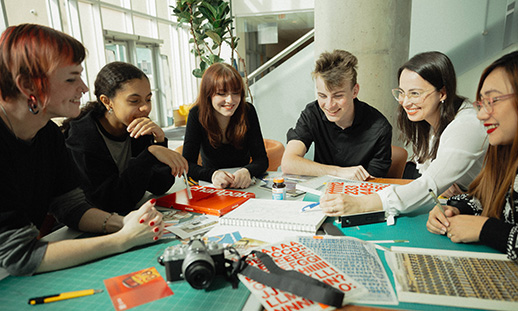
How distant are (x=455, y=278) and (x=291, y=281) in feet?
1.50

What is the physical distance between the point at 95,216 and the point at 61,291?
409mm

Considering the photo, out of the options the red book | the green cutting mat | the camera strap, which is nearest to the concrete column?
the red book

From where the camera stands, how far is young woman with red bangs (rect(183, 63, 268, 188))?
219cm

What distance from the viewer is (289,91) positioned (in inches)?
196

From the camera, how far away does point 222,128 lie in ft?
7.75

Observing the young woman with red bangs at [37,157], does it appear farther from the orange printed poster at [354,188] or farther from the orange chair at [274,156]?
the orange chair at [274,156]

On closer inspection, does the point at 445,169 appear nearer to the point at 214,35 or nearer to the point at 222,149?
the point at 222,149

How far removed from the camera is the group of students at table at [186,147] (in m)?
0.98

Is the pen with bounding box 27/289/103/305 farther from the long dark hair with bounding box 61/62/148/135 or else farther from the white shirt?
the white shirt

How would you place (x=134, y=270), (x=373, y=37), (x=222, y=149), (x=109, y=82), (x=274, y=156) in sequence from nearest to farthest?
(x=134, y=270)
(x=109, y=82)
(x=222, y=149)
(x=274, y=156)
(x=373, y=37)

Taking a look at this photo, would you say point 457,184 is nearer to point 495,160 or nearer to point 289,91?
point 495,160

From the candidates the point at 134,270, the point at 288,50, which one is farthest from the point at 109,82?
the point at 288,50

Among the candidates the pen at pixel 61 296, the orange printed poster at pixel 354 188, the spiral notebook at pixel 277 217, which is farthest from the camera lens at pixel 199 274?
the orange printed poster at pixel 354 188

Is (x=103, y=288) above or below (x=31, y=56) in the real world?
below
